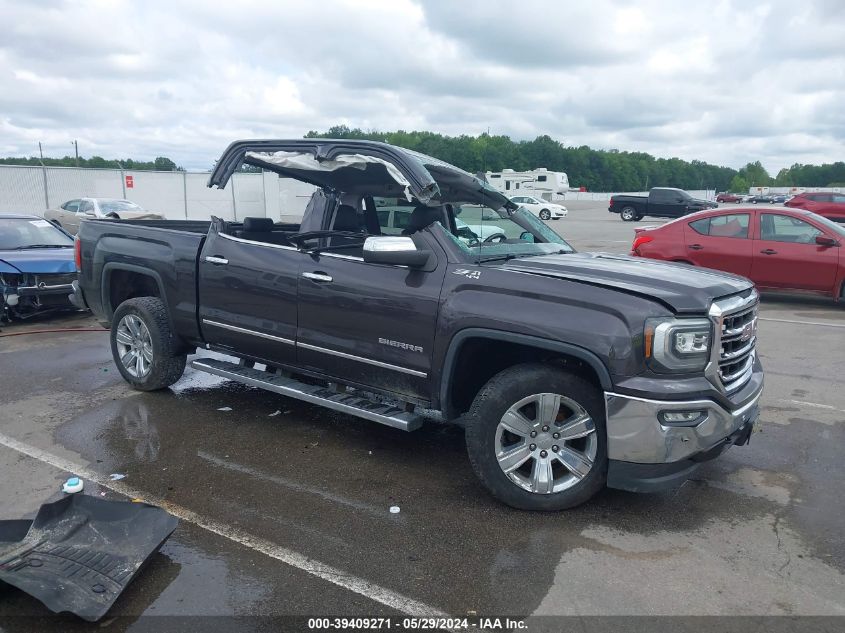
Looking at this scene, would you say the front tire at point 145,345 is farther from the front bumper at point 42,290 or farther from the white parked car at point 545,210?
the white parked car at point 545,210

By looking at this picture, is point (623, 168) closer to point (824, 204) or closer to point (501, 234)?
point (824, 204)

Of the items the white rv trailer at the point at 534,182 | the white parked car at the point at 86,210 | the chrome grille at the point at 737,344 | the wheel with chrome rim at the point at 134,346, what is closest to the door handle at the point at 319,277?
the wheel with chrome rim at the point at 134,346

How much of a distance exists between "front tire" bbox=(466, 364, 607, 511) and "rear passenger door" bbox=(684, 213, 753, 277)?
808cm

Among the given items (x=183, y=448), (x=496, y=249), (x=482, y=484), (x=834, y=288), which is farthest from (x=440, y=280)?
(x=834, y=288)

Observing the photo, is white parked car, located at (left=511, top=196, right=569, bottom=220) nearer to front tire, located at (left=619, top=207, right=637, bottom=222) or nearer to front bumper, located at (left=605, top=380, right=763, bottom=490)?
front tire, located at (left=619, top=207, right=637, bottom=222)

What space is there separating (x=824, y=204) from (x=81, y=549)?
2783 centimetres

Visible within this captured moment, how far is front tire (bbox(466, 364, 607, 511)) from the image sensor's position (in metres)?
3.78

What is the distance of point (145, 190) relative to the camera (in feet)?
99.6

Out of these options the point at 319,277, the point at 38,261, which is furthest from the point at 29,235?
the point at 319,277

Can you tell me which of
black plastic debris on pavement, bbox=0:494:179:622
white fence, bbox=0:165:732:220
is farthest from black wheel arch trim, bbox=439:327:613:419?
white fence, bbox=0:165:732:220

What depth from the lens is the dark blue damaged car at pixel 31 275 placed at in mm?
8977

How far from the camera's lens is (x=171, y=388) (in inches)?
251

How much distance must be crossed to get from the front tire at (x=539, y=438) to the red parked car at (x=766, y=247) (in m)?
8.12

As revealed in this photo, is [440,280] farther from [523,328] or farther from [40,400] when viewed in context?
[40,400]
